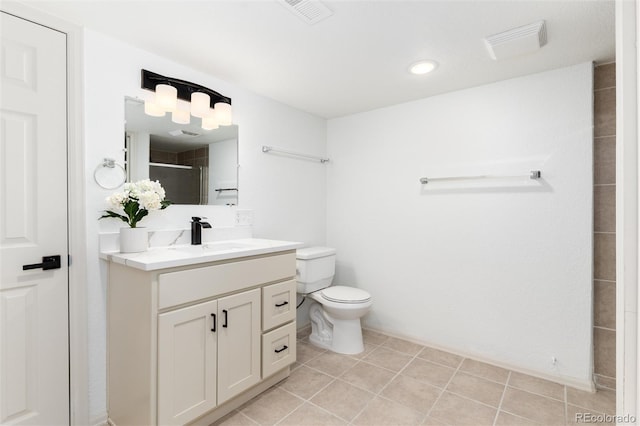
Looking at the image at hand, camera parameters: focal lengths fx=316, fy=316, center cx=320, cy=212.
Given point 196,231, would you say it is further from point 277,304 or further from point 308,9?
point 308,9

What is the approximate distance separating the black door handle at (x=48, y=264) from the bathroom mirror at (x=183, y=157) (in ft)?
1.72

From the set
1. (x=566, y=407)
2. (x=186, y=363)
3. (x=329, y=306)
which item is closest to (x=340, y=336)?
(x=329, y=306)

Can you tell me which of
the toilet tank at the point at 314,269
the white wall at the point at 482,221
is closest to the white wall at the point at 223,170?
the toilet tank at the point at 314,269

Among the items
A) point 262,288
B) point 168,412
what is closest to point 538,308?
point 262,288

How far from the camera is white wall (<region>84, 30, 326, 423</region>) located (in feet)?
5.42

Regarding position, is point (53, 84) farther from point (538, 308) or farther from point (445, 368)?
point (538, 308)

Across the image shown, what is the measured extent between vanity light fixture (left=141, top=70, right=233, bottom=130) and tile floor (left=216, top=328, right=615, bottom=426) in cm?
181

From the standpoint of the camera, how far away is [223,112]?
221 cm

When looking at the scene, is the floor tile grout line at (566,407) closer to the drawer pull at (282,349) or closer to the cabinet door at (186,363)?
the drawer pull at (282,349)

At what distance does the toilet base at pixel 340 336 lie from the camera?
2.49 meters

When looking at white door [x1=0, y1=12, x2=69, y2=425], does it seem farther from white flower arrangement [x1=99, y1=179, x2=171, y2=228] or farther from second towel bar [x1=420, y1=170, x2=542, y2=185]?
second towel bar [x1=420, y1=170, x2=542, y2=185]

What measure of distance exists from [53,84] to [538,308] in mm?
3122

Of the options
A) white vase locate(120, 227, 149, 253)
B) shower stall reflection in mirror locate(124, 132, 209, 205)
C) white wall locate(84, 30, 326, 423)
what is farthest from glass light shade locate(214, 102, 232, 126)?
white vase locate(120, 227, 149, 253)

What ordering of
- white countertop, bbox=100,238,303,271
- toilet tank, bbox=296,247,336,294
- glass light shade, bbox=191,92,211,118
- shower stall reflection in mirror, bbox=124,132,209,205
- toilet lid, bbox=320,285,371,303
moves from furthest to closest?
toilet tank, bbox=296,247,336,294, toilet lid, bbox=320,285,371,303, glass light shade, bbox=191,92,211,118, shower stall reflection in mirror, bbox=124,132,209,205, white countertop, bbox=100,238,303,271
